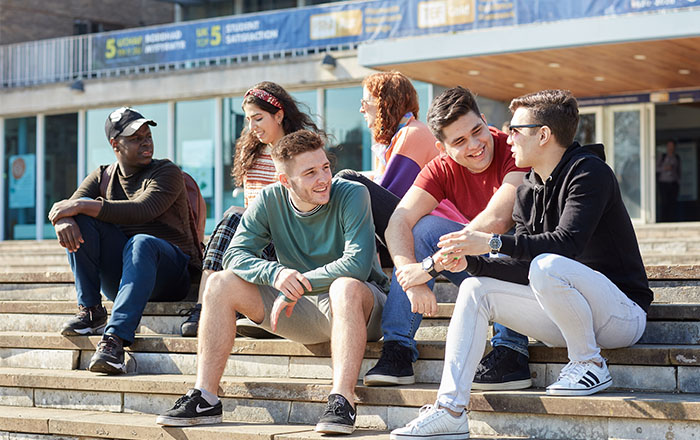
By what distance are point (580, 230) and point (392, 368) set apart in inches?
40.1

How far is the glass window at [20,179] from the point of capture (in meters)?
19.1

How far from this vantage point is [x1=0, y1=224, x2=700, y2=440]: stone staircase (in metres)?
3.67

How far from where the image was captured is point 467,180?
14.6 ft

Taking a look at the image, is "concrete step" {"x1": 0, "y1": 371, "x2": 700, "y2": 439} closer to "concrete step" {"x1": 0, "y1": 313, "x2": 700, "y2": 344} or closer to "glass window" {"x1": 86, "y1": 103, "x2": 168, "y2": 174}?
"concrete step" {"x1": 0, "y1": 313, "x2": 700, "y2": 344}

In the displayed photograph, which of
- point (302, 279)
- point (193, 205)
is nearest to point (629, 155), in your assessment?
point (193, 205)

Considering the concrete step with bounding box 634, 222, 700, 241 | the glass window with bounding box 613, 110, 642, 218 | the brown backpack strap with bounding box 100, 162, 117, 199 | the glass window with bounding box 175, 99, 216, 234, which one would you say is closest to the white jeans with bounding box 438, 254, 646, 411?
the brown backpack strap with bounding box 100, 162, 117, 199

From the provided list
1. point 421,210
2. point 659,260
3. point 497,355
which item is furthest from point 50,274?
point 659,260

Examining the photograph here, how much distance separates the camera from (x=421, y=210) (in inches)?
171

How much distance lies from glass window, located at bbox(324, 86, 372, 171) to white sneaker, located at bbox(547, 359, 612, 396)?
1163cm

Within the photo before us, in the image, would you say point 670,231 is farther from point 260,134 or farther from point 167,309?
point 167,309

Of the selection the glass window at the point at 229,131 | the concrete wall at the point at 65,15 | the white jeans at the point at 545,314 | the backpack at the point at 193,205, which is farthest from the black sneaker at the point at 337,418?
the concrete wall at the point at 65,15

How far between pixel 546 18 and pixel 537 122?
10.4 meters

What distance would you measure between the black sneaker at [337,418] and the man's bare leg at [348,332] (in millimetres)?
Answer: 35

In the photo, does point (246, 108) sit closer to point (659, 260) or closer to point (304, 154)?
point (304, 154)
